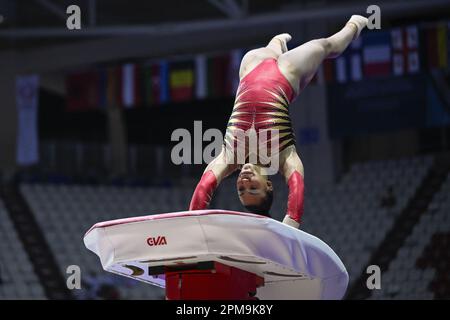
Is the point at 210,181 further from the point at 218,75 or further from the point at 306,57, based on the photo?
the point at 218,75

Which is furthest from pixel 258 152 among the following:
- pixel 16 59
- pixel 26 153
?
pixel 16 59

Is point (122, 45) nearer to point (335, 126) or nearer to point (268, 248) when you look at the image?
point (335, 126)

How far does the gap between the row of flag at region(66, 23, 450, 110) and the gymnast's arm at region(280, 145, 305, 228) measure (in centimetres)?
830

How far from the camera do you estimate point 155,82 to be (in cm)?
1461

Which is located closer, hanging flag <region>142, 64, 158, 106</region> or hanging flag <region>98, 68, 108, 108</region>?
hanging flag <region>142, 64, 158, 106</region>

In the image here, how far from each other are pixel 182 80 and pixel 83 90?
6.69ft

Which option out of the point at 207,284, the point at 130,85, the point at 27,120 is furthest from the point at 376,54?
the point at 207,284

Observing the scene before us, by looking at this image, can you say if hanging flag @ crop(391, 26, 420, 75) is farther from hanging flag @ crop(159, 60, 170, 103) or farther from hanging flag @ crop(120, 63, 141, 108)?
hanging flag @ crop(120, 63, 141, 108)

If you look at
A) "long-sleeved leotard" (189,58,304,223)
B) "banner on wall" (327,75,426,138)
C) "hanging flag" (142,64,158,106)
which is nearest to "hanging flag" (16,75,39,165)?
"hanging flag" (142,64,158,106)

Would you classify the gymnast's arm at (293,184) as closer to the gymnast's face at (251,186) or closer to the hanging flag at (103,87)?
the gymnast's face at (251,186)

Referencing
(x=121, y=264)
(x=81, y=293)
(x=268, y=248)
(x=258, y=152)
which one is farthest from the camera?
(x=81, y=293)

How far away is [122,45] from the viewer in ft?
52.4

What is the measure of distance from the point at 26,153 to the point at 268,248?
11.7 metres

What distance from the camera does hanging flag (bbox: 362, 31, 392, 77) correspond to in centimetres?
1309
